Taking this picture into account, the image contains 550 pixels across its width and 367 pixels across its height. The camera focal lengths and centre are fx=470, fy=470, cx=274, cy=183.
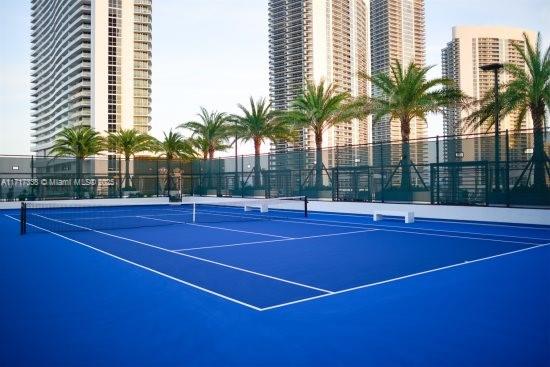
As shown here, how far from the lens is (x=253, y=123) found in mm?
38500

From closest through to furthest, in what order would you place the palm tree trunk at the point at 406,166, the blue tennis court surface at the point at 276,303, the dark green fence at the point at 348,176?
the blue tennis court surface at the point at 276,303
the dark green fence at the point at 348,176
the palm tree trunk at the point at 406,166

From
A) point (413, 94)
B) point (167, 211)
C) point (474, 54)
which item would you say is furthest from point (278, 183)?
point (474, 54)

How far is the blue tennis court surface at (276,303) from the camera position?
491 cm

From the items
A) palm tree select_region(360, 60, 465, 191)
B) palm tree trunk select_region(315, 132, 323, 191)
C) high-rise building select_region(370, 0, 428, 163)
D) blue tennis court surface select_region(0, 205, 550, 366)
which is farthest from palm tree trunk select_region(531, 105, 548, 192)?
high-rise building select_region(370, 0, 428, 163)

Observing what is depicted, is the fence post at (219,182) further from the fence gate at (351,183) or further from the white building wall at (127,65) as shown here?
the white building wall at (127,65)

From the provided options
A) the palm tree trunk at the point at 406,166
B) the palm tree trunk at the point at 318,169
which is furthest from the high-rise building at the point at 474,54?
the palm tree trunk at the point at 406,166

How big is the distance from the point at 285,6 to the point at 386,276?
530ft

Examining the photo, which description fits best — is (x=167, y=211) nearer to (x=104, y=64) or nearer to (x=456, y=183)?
(x=456, y=183)

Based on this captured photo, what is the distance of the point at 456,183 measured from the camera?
74.7 ft

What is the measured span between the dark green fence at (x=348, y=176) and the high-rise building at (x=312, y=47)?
111349 mm

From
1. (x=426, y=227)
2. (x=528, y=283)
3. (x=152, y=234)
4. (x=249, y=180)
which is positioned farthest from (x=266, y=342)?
(x=249, y=180)

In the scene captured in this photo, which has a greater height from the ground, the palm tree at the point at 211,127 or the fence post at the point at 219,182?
the palm tree at the point at 211,127

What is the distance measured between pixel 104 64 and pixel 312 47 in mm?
66122

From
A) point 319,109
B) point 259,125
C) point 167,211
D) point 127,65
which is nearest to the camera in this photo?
point 167,211
